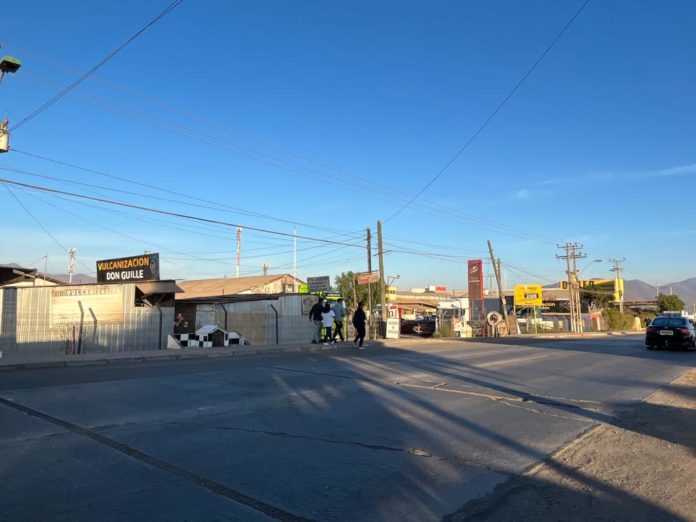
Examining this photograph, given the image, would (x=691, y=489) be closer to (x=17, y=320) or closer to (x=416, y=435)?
(x=416, y=435)

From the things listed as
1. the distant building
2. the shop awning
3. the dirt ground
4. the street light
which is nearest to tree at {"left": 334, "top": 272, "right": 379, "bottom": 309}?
the distant building

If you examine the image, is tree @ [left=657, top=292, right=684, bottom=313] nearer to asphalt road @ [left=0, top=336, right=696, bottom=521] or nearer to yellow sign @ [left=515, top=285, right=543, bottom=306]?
yellow sign @ [left=515, top=285, right=543, bottom=306]

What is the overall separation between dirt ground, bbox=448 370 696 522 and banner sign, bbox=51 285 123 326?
63.3ft

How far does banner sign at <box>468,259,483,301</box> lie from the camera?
3841 centimetres

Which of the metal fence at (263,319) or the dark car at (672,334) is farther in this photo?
the metal fence at (263,319)

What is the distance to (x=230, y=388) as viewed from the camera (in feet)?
33.2

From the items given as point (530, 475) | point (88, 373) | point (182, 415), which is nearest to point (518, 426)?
point (530, 475)

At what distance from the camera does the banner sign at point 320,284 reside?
95.2 feet

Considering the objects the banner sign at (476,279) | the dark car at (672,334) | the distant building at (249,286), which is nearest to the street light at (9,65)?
the dark car at (672,334)

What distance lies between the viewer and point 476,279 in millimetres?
38844

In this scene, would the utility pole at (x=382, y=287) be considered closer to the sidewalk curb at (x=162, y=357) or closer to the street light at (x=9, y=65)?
the sidewalk curb at (x=162, y=357)

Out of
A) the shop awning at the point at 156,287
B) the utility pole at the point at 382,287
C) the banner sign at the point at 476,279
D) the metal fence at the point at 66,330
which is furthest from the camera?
the banner sign at the point at 476,279

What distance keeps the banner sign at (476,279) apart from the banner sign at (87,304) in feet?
82.3

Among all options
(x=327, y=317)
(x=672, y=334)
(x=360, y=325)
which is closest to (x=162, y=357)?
(x=327, y=317)
